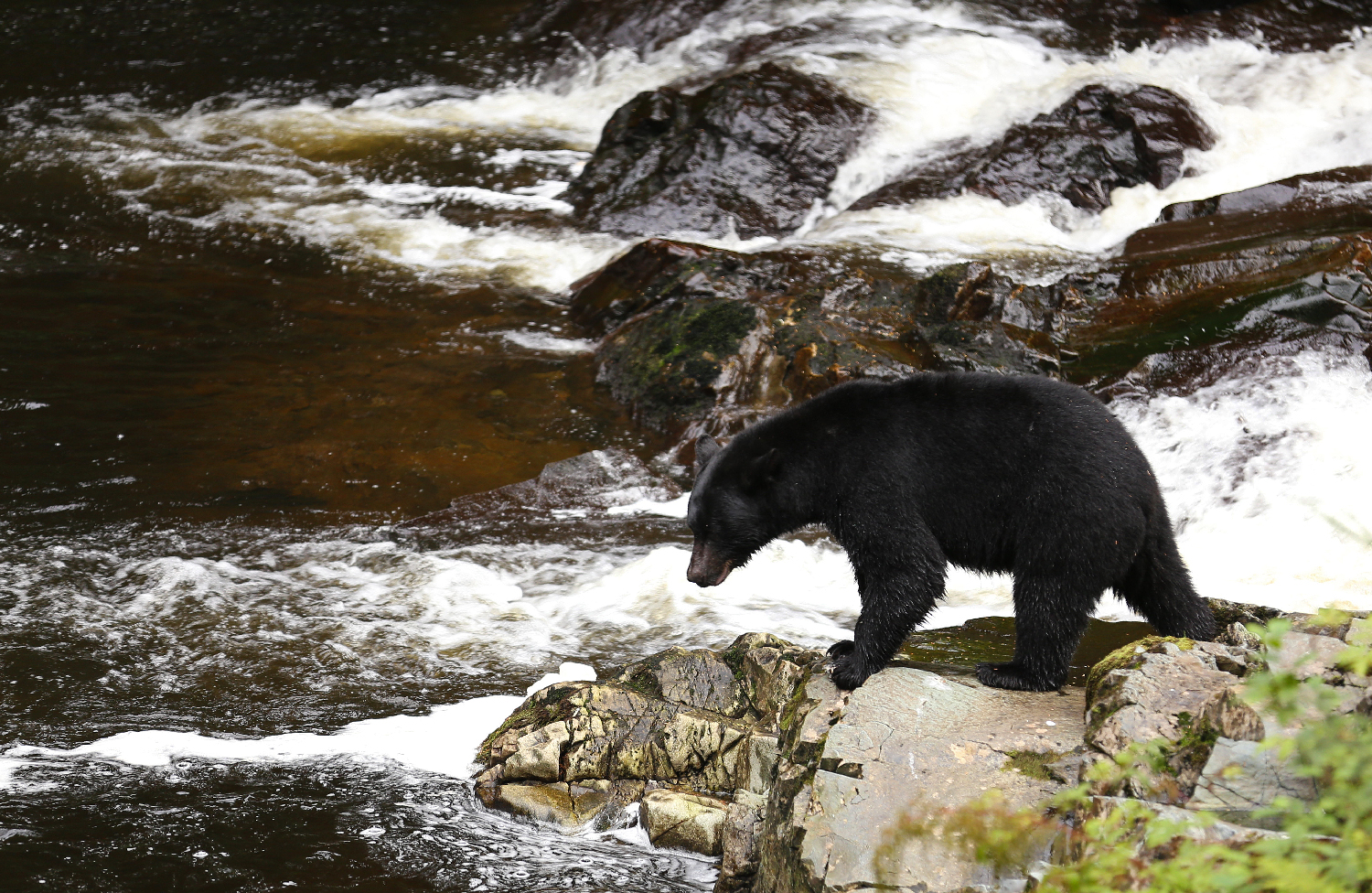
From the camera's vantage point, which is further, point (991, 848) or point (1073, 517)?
point (1073, 517)

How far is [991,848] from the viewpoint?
3314 mm

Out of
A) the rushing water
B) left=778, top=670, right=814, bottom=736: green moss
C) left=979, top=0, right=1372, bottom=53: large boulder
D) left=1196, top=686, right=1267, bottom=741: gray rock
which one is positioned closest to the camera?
left=1196, top=686, right=1267, bottom=741: gray rock

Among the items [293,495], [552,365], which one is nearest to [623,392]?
[552,365]

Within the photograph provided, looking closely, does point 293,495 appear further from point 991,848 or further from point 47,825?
point 991,848

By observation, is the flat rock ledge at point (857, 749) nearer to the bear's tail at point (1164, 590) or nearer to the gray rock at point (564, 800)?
the gray rock at point (564, 800)

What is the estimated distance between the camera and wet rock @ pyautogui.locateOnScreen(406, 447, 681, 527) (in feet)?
27.3

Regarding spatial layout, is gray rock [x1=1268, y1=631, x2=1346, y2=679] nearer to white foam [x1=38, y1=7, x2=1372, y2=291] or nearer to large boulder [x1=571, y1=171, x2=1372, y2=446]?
large boulder [x1=571, y1=171, x2=1372, y2=446]

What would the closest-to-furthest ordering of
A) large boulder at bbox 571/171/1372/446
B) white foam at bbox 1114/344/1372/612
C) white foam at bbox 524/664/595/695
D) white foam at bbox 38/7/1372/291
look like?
white foam at bbox 524/664/595/695, white foam at bbox 1114/344/1372/612, large boulder at bbox 571/171/1372/446, white foam at bbox 38/7/1372/291

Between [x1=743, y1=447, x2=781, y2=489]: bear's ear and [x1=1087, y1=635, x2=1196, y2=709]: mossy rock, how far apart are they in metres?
1.37

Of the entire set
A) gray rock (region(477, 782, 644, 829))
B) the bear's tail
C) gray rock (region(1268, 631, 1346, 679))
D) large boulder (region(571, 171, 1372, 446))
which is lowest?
gray rock (region(477, 782, 644, 829))

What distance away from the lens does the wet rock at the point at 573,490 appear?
8328 millimetres

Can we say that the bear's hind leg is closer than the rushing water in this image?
Yes

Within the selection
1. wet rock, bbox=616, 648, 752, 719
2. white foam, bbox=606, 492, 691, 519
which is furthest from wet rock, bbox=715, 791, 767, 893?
white foam, bbox=606, 492, 691, 519

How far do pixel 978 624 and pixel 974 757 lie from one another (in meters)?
2.93
